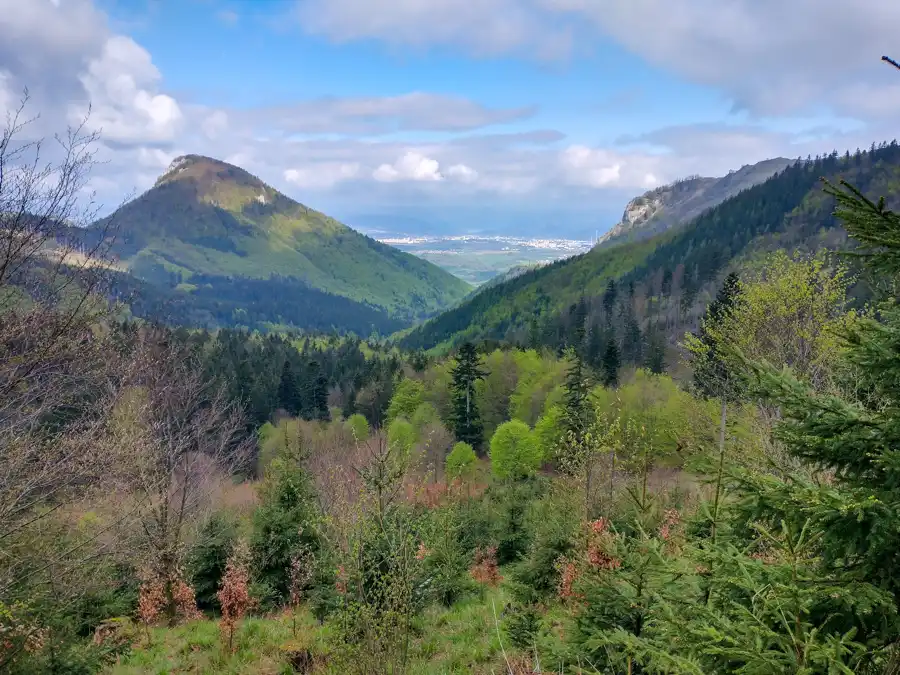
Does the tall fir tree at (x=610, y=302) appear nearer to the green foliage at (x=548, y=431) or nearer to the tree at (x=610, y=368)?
the tree at (x=610, y=368)

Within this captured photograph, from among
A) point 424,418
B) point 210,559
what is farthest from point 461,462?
point 210,559

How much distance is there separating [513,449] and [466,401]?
46.8ft

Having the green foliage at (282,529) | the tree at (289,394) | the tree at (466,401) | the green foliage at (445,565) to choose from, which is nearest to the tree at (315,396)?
the tree at (289,394)

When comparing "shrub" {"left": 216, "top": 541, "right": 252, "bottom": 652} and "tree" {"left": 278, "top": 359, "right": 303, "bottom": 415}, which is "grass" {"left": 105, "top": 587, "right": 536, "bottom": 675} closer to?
"shrub" {"left": 216, "top": 541, "right": 252, "bottom": 652}

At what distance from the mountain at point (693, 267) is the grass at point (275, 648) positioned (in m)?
101

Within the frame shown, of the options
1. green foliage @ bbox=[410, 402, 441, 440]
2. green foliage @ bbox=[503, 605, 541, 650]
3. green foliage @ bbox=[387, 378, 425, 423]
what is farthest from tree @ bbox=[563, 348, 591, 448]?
green foliage @ bbox=[387, 378, 425, 423]

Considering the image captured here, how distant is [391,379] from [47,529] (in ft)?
243

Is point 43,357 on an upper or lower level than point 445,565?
upper

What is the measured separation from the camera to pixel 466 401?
62.9m

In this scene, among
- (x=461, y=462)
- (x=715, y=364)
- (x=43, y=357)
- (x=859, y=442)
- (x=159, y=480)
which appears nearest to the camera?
(x=859, y=442)

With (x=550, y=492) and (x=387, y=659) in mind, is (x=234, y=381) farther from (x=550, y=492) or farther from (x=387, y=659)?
(x=387, y=659)

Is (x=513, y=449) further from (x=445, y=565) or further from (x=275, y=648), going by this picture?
(x=275, y=648)

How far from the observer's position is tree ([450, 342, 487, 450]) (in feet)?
202

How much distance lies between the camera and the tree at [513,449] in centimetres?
4859
